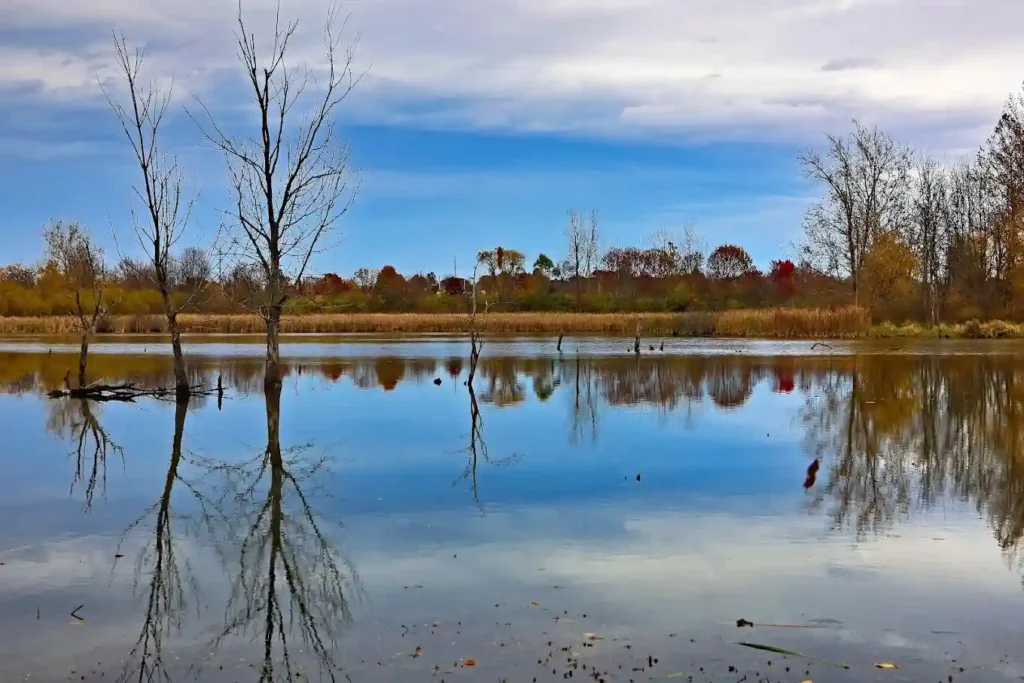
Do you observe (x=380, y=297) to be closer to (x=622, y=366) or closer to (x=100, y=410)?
(x=622, y=366)

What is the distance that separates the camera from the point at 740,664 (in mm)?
5430

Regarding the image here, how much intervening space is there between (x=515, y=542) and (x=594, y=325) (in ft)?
158

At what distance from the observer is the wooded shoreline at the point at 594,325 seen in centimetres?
4831

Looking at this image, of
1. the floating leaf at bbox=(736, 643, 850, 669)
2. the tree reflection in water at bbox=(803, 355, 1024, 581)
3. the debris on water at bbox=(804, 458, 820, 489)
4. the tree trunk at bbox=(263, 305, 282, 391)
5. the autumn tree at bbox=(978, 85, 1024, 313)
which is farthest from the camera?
the autumn tree at bbox=(978, 85, 1024, 313)

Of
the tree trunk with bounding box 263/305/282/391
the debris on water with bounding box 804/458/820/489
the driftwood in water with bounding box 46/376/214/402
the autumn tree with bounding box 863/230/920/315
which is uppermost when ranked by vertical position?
the autumn tree with bounding box 863/230/920/315

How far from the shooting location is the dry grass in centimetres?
4878

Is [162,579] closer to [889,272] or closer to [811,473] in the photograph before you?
[811,473]

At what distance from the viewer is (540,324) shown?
5753 centimetres

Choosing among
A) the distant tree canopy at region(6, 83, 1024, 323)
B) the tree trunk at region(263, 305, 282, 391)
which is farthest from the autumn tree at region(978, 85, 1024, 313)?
the tree trunk at region(263, 305, 282, 391)

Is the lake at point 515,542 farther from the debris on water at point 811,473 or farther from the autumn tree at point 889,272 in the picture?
the autumn tree at point 889,272

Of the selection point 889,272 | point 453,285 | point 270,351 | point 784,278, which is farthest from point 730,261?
point 270,351

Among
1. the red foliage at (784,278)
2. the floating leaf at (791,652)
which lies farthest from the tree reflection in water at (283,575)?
the red foliage at (784,278)

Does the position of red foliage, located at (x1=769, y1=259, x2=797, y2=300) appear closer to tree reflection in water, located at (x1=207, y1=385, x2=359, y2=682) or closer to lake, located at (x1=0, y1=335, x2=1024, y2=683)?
lake, located at (x1=0, y1=335, x2=1024, y2=683)

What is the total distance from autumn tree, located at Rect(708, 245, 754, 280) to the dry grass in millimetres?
39531
